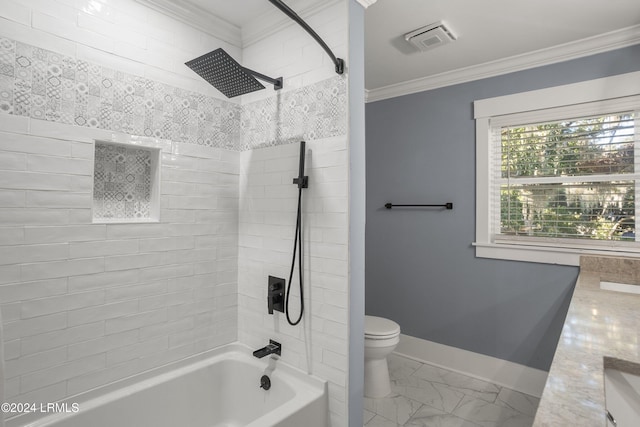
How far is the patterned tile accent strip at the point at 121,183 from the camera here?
1.68 meters

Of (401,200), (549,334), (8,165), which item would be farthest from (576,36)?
(8,165)

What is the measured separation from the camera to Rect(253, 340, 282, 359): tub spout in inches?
73.2

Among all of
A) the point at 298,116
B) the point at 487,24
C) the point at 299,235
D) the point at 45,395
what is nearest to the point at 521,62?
the point at 487,24

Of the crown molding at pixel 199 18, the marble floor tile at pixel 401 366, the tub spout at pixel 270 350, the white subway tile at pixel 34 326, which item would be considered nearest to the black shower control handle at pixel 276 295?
the tub spout at pixel 270 350

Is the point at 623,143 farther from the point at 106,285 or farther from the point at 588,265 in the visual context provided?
the point at 106,285

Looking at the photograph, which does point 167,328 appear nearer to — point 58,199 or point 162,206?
point 162,206

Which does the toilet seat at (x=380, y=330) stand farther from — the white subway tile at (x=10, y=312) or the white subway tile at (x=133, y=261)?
the white subway tile at (x=10, y=312)

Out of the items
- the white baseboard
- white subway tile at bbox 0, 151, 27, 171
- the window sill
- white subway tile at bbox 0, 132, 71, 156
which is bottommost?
the white baseboard

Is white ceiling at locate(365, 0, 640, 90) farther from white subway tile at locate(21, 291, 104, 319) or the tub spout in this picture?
white subway tile at locate(21, 291, 104, 319)

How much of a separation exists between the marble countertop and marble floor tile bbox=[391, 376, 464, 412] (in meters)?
1.14

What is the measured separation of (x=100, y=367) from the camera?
1.61m

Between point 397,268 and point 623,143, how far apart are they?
1856 mm

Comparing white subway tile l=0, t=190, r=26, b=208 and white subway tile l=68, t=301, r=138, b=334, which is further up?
white subway tile l=0, t=190, r=26, b=208

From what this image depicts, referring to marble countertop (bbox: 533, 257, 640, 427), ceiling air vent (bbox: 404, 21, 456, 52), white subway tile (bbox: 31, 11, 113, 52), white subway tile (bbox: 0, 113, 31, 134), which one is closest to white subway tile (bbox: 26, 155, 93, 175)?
white subway tile (bbox: 0, 113, 31, 134)
